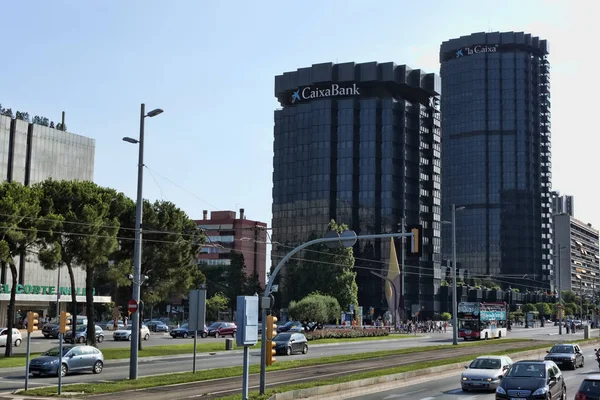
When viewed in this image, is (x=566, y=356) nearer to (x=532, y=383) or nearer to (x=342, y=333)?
(x=532, y=383)

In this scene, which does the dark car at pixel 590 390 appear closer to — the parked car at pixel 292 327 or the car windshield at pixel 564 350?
the car windshield at pixel 564 350

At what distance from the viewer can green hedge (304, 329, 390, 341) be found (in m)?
75.1

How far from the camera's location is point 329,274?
115 m

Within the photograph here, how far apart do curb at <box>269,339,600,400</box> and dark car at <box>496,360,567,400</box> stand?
21.1 ft

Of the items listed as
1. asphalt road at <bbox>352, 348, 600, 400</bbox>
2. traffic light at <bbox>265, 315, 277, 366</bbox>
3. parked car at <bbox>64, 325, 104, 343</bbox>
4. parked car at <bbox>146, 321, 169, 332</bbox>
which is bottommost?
parked car at <bbox>146, 321, 169, 332</bbox>

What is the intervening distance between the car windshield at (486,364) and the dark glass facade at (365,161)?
398ft

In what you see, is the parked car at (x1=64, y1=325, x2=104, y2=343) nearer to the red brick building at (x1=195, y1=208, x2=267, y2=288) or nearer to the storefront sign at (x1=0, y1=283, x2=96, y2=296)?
the storefront sign at (x1=0, y1=283, x2=96, y2=296)

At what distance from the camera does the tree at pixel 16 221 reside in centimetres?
4688

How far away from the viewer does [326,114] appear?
164125 millimetres

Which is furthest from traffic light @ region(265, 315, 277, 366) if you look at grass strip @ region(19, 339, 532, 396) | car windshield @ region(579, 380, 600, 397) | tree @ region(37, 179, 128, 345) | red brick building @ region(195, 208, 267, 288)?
red brick building @ region(195, 208, 267, 288)

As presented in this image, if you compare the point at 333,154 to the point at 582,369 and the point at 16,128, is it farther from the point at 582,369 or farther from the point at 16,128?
the point at 582,369

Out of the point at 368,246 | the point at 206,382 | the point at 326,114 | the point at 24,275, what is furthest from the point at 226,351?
the point at 326,114

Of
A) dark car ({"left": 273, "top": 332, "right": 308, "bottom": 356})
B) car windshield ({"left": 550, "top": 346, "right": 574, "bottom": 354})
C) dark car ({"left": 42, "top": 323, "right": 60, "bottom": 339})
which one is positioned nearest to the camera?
car windshield ({"left": 550, "top": 346, "right": 574, "bottom": 354})

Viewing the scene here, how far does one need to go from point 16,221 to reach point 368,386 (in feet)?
89.7
